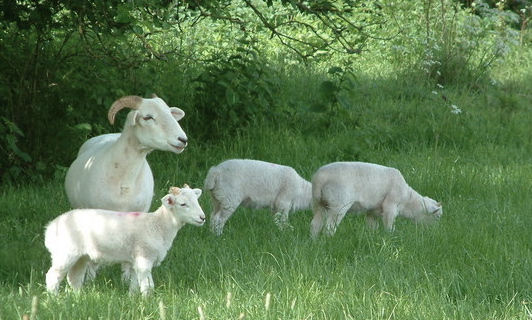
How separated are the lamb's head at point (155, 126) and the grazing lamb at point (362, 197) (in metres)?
1.50

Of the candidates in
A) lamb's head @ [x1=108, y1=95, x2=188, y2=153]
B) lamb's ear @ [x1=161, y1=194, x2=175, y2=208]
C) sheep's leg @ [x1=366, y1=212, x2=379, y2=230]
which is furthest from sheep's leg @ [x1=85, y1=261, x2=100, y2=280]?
sheep's leg @ [x1=366, y1=212, x2=379, y2=230]

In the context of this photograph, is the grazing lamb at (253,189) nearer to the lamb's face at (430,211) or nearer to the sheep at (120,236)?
the lamb's face at (430,211)

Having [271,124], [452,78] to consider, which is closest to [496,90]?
[452,78]

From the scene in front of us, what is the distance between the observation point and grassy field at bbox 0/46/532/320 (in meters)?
4.97

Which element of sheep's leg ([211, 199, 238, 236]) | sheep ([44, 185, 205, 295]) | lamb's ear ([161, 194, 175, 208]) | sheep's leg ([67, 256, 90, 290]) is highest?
lamb's ear ([161, 194, 175, 208])

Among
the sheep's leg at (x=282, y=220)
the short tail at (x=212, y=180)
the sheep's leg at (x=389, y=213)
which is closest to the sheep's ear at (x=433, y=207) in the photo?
the sheep's leg at (x=389, y=213)

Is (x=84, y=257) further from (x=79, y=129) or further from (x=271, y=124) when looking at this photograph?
(x=271, y=124)

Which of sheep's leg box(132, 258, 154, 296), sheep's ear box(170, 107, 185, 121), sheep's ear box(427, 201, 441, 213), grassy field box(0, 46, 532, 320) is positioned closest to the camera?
grassy field box(0, 46, 532, 320)

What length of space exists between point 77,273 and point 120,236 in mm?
506

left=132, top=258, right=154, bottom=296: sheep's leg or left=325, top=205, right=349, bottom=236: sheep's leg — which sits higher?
left=132, top=258, right=154, bottom=296: sheep's leg

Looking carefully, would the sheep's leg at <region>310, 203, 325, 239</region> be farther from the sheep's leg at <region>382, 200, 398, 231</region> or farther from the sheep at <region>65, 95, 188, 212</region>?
the sheep at <region>65, 95, 188, 212</region>

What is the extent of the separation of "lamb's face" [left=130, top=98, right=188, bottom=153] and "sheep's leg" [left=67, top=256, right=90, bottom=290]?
3.39 feet

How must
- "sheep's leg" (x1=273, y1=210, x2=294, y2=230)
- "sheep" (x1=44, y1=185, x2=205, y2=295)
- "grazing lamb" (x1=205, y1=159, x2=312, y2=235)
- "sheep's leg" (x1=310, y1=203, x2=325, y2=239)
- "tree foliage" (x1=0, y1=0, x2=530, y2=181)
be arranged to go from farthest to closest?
"tree foliage" (x1=0, y1=0, x2=530, y2=181)
"grazing lamb" (x1=205, y1=159, x2=312, y2=235)
"sheep's leg" (x1=273, y1=210, x2=294, y2=230)
"sheep's leg" (x1=310, y1=203, x2=325, y2=239)
"sheep" (x1=44, y1=185, x2=205, y2=295)

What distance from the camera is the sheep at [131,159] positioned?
6270 mm
